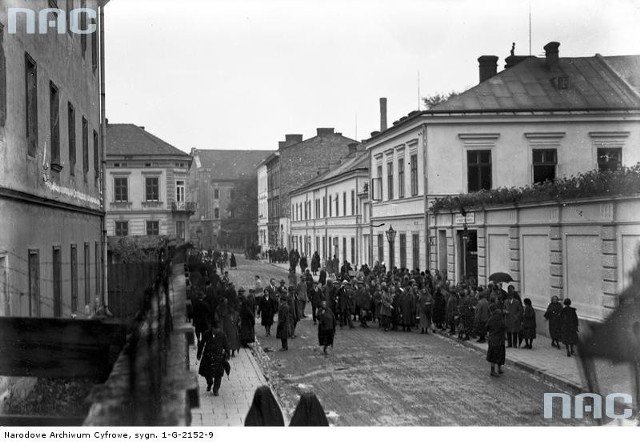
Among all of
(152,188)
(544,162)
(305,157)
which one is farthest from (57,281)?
(305,157)

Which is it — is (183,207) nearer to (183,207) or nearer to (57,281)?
(183,207)

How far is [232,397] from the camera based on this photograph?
13.0 metres

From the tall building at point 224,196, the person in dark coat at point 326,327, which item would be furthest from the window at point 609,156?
the tall building at point 224,196

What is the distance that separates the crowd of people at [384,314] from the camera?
14.4 meters

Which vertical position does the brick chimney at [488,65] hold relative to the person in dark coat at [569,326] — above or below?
above

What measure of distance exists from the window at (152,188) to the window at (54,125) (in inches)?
1323

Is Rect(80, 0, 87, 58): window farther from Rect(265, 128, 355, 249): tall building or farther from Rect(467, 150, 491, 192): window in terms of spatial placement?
Rect(265, 128, 355, 249): tall building

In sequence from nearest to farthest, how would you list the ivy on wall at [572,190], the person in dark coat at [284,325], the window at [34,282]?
the window at [34,282] < the ivy on wall at [572,190] < the person in dark coat at [284,325]

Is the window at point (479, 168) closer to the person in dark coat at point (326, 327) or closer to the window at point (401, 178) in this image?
the window at point (401, 178)

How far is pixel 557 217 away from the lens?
18328mm

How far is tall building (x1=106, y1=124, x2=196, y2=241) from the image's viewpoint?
46469 millimetres

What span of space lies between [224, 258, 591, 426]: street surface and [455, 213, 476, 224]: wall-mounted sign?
5600mm

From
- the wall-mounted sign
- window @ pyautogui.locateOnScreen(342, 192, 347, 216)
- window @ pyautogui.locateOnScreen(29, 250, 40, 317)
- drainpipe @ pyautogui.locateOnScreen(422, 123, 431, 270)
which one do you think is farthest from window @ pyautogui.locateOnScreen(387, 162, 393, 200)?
window @ pyautogui.locateOnScreen(29, 250, 40, 317)

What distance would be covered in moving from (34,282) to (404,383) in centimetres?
683
